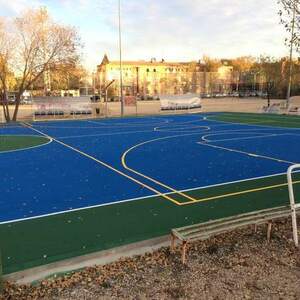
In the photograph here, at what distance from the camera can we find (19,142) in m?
20.4

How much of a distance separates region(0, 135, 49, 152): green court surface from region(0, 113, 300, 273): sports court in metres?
0.10

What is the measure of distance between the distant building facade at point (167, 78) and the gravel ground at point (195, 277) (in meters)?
106

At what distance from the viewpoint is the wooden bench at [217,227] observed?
5747 millimetres

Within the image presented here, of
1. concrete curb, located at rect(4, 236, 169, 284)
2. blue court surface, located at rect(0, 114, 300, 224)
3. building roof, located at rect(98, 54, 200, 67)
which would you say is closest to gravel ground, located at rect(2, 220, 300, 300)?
concrete curb, located at rect(4, 236, 169, 284)

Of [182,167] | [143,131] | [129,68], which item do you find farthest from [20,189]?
[129,68]

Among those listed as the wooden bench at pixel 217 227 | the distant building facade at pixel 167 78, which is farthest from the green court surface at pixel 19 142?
the distant building facade at pixel 167 78

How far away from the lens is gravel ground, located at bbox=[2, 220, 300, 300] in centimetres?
468

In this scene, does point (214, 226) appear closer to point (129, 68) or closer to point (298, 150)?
point (298, 150)

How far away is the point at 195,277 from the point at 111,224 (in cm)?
282

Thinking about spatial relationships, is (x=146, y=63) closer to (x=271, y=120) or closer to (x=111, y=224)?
(x=271, y=120)

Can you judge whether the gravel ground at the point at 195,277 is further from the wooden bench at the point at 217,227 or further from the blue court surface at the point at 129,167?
the blue court surface at the point at 129,167

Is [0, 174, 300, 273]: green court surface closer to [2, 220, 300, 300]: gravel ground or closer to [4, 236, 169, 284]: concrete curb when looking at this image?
[4, 236, 169, 284]: concrete curb

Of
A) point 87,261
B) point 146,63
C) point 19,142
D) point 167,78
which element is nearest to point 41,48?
point 19,142

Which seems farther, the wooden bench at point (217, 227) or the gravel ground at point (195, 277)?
the wooden bench at point (217, 227)
